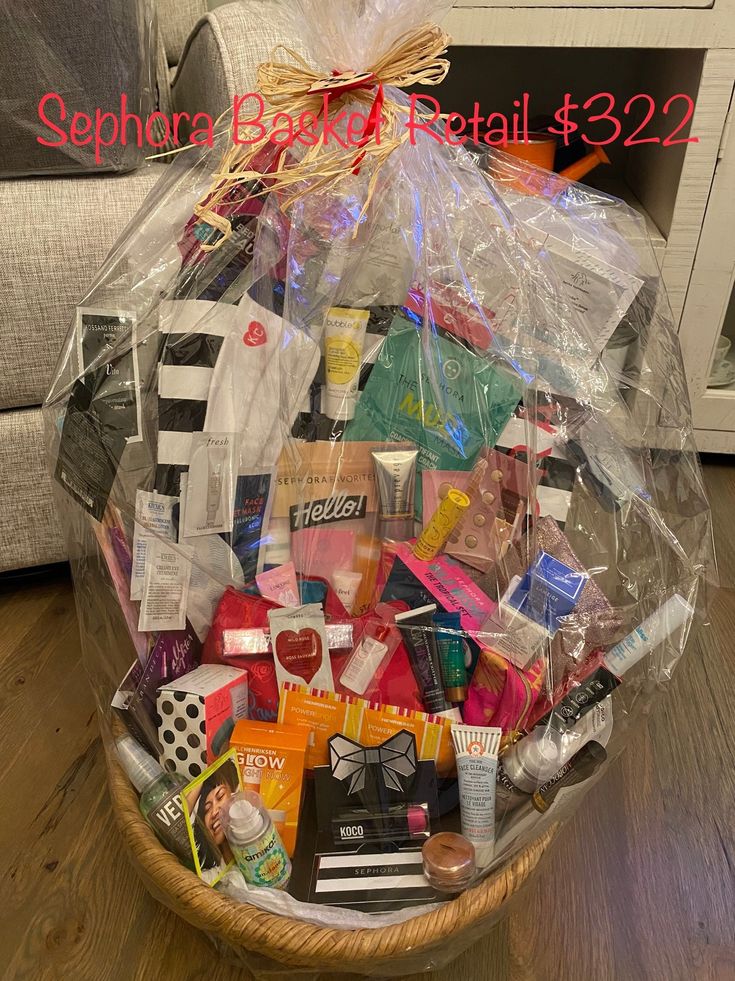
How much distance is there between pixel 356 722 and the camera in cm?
67

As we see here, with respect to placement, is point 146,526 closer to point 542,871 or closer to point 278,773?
point 278,773

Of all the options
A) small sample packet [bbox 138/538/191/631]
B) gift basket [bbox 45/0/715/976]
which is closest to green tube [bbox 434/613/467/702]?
gift basket [bbox 45/0/715/976]

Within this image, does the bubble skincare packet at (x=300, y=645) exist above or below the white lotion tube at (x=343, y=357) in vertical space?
below

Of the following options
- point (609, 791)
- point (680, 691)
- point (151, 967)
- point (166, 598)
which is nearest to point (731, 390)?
point (680, 691)

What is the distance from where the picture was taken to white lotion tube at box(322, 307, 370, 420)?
0.73m

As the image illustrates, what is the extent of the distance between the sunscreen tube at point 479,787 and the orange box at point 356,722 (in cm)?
3

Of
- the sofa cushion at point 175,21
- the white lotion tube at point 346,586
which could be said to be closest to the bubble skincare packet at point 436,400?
the white lotion tube at point 346,586

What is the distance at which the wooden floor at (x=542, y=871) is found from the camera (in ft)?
2.27

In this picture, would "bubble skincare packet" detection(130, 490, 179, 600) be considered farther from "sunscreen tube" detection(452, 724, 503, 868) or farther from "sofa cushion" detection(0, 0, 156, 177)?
"sofa cushion" detection(0, 0, 156, 177)

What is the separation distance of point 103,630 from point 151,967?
0.30 metres

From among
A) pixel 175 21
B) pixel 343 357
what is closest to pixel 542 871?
pixel 343 357

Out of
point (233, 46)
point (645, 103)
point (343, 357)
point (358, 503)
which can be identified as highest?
point (233, 46)

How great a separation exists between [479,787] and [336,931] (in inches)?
6.1

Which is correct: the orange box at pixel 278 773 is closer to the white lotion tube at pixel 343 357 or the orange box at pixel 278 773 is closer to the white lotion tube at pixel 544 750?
the white lotion tube at pixel 544 750
